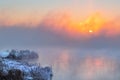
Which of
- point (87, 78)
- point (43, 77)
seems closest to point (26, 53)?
point (87, 78)

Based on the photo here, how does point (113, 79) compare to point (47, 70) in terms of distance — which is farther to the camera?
point (113, 79)

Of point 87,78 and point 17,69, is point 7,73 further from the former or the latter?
point 87,78

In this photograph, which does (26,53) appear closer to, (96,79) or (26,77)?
(96,79)

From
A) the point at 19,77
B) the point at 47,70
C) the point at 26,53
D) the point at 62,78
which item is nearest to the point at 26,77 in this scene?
the point at 19,77

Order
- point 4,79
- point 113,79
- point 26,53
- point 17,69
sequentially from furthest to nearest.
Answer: point 26,53
point 113,79
point 17,69
point 4,79

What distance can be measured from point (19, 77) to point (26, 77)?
2.78m

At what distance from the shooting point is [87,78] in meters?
101

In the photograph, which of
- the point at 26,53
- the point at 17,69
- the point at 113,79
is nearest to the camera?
the point at 17,69

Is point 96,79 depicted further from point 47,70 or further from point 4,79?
point 4,79

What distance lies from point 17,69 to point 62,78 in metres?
24.5

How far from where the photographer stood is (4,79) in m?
70.0

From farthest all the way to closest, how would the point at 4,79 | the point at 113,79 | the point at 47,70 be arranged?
the point at 113,79
the point at 47,70
the point at 4,79

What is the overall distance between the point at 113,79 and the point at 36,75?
2659cm

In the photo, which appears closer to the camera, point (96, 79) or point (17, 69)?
point (17, 69)
